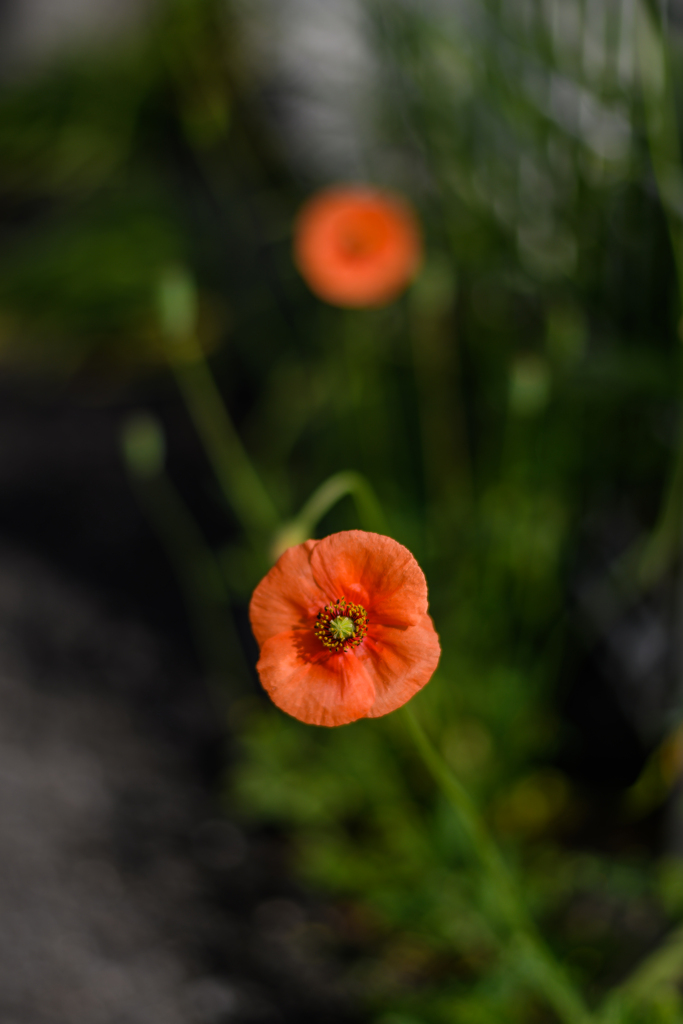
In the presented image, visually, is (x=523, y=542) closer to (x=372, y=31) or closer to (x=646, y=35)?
(x=646, y=35)

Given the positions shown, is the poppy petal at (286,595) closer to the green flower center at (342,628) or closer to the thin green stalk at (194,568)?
the green flower center at (342,628)

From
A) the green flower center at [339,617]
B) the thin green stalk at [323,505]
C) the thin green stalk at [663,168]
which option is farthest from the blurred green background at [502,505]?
the green flower center at [339,617]

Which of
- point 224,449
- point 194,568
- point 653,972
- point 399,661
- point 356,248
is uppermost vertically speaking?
point 224,449

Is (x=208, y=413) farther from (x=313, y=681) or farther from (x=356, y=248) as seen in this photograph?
(x=313, y=681)

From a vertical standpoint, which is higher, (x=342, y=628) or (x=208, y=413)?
(x=208, y=413)

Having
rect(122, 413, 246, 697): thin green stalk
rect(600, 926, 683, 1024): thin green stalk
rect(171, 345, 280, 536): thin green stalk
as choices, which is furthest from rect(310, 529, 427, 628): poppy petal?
rect(122, 413, 246, 697): thin green stalk

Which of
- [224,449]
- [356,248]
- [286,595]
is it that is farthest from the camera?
[224,449]

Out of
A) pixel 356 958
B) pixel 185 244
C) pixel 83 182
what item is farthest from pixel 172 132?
pixel 356 958

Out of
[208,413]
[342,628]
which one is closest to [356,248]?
[342,628]
